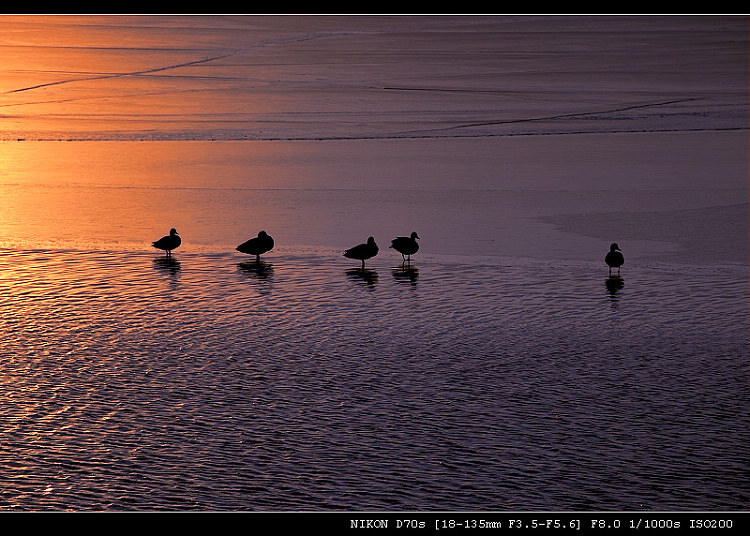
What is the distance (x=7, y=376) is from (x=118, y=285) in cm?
365

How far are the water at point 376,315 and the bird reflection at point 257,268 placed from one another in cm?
4

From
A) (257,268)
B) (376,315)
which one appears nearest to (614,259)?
(376,315)

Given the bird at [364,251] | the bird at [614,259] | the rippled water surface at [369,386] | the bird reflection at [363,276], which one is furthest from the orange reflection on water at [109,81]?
the bird at [614,259]

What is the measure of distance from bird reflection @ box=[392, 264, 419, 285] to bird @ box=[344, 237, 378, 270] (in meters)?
0.36

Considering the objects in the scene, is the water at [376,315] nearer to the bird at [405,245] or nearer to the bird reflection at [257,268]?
the bird reflection at [257,268]

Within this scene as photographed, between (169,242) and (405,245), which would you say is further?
(169,242)

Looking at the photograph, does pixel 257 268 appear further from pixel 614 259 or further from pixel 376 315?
pixel 614 259

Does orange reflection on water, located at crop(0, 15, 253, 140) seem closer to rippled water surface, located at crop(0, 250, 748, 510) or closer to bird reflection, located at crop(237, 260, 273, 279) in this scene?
bird reflection, located at crop(237, 260, 273, 279)

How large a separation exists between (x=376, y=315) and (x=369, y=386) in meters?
2.59

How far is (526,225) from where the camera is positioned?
16.6 metres

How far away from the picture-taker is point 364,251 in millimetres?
14141

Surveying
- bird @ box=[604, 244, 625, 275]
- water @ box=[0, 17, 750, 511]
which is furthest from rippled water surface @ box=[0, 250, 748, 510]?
bird @ box=[604, 244, 625, 275]

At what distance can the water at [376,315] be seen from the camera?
744 cm
